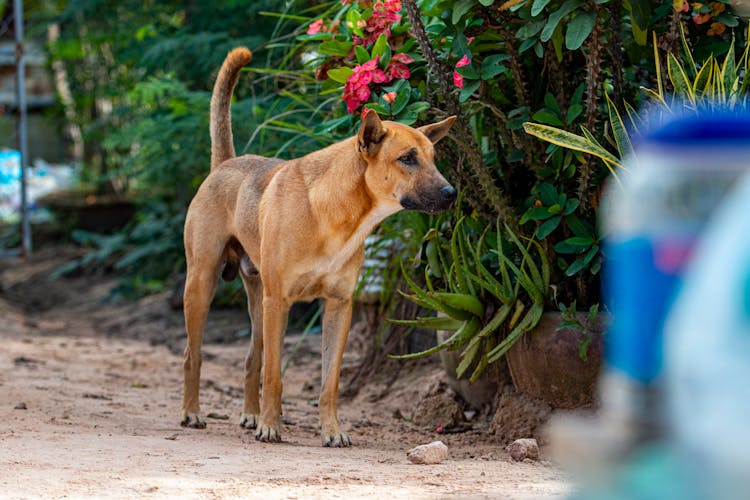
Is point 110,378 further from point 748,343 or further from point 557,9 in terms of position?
point 748,343

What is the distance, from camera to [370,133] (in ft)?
14.6

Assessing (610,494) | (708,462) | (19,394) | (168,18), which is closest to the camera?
(708,462)

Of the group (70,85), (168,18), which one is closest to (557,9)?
(168,18)

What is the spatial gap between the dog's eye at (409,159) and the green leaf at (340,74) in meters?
0.52

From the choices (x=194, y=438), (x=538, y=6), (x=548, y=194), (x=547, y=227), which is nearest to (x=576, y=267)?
(x=547, y=227)

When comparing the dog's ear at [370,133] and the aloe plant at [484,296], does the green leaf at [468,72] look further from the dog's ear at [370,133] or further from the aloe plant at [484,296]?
the aloe plant at [484,296]

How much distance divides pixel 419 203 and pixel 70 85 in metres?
11.2

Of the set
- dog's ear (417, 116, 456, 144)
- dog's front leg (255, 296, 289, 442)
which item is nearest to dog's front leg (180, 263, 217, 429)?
dog's front leg (255, 296, 289, 442)

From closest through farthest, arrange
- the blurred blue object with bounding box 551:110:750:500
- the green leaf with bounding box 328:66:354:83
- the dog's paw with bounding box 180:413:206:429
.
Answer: the blurred blue object with bounding box 551:110:750:500 < the green leaf with bounding box 328:66:354:83 < the dog's paw with bounding box 180:413:206:429

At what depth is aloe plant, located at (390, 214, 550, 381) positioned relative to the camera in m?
4.62

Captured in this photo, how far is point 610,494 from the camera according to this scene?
4.03 ft

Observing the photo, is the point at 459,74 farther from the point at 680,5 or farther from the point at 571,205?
the point at 680,5

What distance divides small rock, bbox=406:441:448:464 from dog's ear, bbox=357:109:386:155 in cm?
140

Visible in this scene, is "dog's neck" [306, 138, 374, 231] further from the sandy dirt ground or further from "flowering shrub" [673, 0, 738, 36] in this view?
"flowering shrub" [673, 0, 738, 36]
